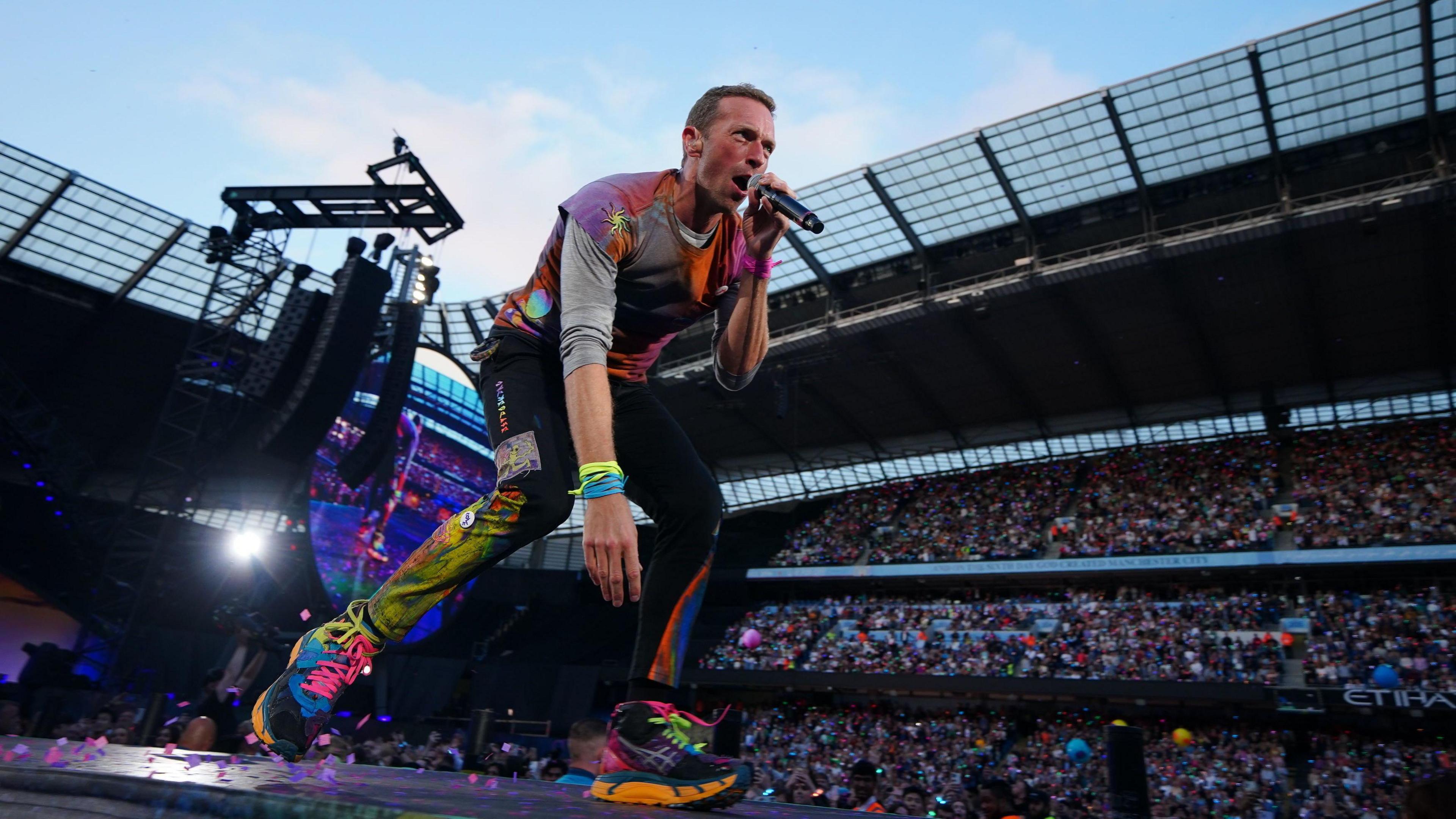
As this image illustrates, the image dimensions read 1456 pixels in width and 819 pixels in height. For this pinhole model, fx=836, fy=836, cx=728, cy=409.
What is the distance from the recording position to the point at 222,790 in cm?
150

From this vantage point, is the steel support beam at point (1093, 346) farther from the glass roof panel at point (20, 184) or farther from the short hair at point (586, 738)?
the glass roof panel at point (20, 184)

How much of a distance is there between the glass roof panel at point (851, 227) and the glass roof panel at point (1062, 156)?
3032 mm

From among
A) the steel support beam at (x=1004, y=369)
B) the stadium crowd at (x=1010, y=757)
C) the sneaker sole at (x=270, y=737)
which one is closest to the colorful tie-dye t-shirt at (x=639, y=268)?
the sneaker sole at (x=270, y=737)

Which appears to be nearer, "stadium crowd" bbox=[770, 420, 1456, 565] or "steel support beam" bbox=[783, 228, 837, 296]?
"stadium crowd" bbox=[770, 420, 1456, 565]

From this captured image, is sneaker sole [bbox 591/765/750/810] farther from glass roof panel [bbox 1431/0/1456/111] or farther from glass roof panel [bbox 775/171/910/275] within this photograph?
glass roof panel [bbox 1431/0/1456/111]

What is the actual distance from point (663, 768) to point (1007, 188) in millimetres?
18701

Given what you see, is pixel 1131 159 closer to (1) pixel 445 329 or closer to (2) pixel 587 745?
(2) pixel 587 745

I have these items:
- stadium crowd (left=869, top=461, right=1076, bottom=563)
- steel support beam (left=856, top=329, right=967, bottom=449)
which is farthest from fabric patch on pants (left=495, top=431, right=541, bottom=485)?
stadium crowd (left=869, top=461, right=1076, bottom=563)

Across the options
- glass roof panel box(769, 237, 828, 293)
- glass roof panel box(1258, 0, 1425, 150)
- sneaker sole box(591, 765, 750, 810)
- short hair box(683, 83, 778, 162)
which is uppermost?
glass roof panel box(1258, 0, 1425, 150)

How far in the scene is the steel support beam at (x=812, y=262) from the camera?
20875 mm

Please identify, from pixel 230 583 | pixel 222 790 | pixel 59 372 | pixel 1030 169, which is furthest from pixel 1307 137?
pixel 59 372

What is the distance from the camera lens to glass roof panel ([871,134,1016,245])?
18.2 metres

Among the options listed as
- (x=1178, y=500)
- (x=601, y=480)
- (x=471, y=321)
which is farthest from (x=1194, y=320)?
(x=601, y=480)

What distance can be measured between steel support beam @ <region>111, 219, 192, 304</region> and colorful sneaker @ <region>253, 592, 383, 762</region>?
75.0 feet
